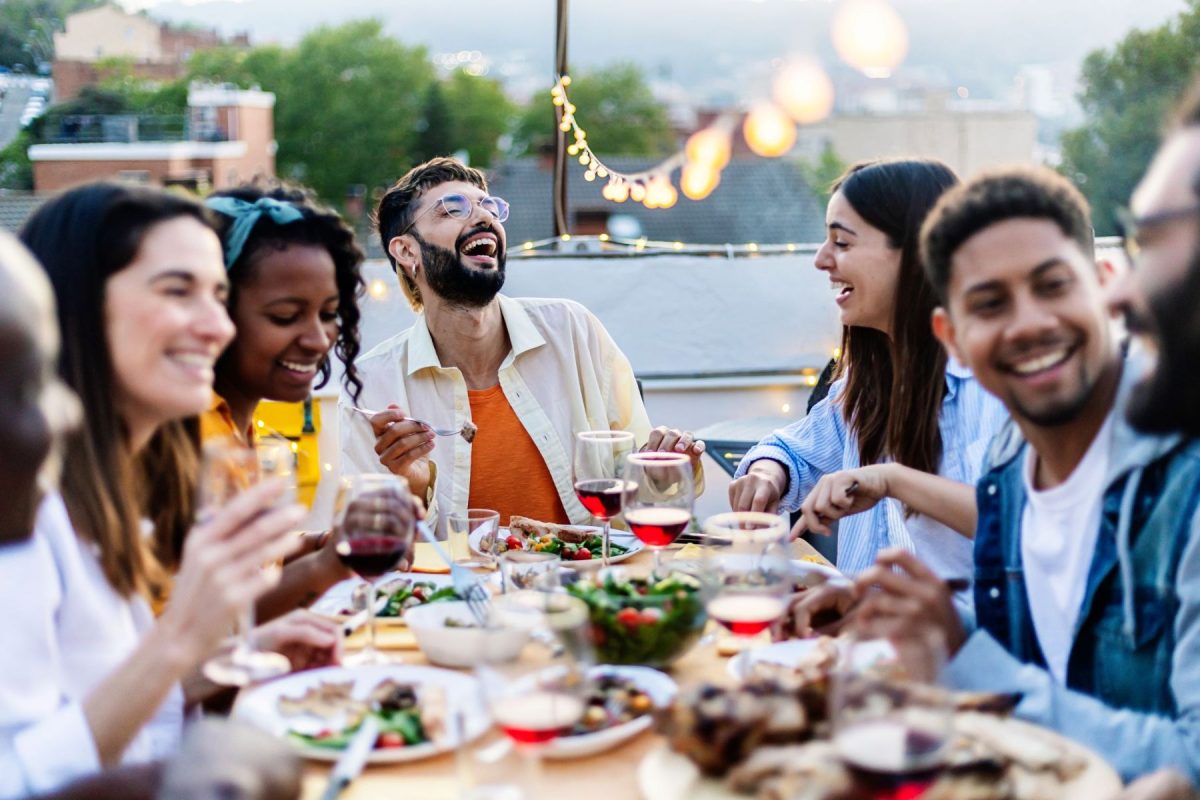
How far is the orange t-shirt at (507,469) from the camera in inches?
125

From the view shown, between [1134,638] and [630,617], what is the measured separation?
2.33 ft

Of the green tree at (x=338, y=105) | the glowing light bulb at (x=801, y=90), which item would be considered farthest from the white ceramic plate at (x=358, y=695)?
the green tree at (x=338, y=105)

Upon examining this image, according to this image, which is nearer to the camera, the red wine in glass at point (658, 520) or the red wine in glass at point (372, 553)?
the red wine in glass at point (372, 553)

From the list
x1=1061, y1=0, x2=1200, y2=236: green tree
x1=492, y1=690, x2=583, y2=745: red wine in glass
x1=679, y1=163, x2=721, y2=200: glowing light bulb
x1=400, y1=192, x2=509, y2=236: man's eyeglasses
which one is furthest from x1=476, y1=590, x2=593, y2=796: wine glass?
x1=1061, y1=0, x2=1200, y2=236: green tree

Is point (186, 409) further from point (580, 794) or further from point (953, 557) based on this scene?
point (953, 557)

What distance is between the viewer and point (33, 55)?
16.1m

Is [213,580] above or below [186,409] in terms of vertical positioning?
below

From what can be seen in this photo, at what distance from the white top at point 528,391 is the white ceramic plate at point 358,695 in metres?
1.37

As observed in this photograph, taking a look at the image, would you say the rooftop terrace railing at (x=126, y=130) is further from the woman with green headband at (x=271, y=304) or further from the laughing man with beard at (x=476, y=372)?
the woman with green headband at (x=271, y=304)

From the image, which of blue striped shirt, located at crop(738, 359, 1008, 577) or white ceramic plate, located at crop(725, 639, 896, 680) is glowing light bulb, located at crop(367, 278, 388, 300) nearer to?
blue striped shirt, located at crop(738, 359, 1008, 577)

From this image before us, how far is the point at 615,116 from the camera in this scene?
66.8 meters

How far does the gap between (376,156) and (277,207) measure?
65877mm

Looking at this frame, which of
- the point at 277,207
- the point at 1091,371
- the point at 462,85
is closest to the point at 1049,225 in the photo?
the point at 1091,371

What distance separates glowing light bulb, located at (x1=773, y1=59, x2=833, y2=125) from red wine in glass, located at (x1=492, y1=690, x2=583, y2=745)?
4408mm
